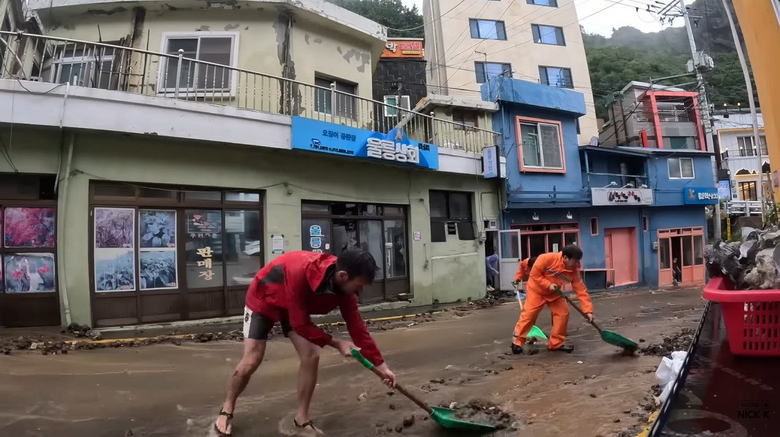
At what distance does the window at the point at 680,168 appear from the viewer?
21.2m

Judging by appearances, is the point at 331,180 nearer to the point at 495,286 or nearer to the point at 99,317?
the point at 99,317

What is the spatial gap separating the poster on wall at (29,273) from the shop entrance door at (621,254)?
1726 cm

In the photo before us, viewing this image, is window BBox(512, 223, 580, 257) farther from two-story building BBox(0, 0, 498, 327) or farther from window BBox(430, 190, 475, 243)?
two-story building BBox(0, 0, 498, 327)

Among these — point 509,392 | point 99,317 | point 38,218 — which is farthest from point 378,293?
point 509,392

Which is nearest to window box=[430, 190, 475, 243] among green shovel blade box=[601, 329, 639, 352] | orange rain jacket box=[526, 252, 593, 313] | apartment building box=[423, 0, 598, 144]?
orange rain jacket box=[526, 252, 593, 313]

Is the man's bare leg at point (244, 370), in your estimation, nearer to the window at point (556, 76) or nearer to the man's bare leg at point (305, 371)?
the man's bare leg at point (305, 371)

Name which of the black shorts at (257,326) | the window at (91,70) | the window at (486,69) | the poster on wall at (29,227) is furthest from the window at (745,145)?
the black shorts at (257,326)

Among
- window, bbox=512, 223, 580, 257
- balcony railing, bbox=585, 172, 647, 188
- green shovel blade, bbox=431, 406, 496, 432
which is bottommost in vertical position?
green shovel blade, bbox=431, 406, 496, 432

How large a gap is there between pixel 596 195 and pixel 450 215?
662 cm

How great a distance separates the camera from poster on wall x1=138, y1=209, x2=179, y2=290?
815 centimetres

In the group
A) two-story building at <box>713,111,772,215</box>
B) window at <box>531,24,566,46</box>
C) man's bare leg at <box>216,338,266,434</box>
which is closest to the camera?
man's bare leg at <box>216,338,266,434</box>

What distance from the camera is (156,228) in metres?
8.28

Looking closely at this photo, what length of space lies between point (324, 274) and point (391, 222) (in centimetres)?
896

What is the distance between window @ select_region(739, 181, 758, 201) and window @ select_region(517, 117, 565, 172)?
91.6 ft
